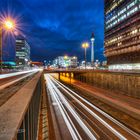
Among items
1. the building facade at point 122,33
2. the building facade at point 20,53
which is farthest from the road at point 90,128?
the building facade at point 20,53

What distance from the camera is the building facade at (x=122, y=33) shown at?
75875 millimetres

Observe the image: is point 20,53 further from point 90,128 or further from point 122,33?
point 90,128

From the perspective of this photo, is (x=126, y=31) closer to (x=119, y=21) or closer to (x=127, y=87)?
(x=119, y=21)

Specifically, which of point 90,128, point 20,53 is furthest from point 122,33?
point 20,53

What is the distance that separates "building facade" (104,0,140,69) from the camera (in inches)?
2987

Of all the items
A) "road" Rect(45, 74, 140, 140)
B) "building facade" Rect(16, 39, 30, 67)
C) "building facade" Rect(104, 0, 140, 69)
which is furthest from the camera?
"building facade" Rect(16, 39, 30, 67)

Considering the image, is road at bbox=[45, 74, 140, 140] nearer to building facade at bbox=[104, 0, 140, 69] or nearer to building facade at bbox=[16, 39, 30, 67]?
building facade at bbox=[104, 0, 140, 69]

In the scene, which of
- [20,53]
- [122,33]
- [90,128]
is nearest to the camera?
[90,128]

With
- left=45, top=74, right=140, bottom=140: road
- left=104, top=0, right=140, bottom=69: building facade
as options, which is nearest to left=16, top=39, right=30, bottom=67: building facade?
left=104, top=0, right=140, bottom=69: building facade

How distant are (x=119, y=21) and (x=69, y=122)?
86922 millimetres

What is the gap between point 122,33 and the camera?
295 ft

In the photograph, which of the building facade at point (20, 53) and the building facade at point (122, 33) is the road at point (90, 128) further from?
the building facade at point (20, 53)

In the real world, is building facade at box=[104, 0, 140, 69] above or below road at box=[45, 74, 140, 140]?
above

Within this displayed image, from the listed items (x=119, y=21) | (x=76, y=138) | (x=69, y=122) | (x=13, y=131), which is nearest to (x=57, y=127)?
(x=69, y=122)
